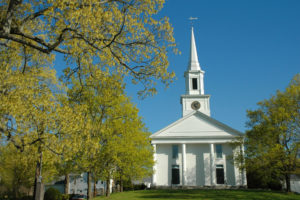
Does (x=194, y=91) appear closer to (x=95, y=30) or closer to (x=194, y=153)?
(x=194, y=153)

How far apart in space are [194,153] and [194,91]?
1287 centimetres

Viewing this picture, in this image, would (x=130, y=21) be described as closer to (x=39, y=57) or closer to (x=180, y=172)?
(x=39, y=57)

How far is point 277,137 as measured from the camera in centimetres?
2489

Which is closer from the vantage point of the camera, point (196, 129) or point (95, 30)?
point (95, 30)

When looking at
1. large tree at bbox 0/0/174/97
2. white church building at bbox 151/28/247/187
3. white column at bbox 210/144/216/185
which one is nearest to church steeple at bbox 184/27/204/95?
white church building at bbox 151/28/247/187

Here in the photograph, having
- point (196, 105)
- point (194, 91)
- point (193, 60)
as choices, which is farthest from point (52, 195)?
point (193, 60)

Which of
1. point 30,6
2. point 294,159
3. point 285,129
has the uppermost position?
point 30,6

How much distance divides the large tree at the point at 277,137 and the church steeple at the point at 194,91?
24.0 metres

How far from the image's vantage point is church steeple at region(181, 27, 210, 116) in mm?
51031

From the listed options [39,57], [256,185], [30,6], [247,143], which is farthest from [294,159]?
[30,6]

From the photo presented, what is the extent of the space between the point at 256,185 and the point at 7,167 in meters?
32.7

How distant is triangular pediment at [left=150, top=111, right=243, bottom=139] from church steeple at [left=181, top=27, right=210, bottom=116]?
611 cm

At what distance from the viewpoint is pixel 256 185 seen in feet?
128

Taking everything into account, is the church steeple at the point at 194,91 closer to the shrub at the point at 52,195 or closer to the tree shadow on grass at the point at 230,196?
the tree shadow on grass at the point at 230,196
